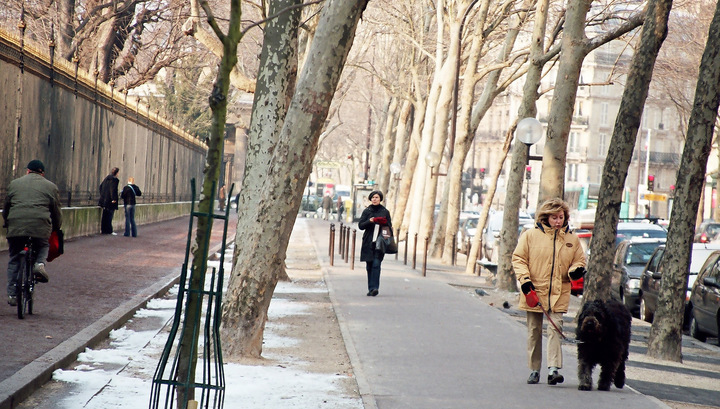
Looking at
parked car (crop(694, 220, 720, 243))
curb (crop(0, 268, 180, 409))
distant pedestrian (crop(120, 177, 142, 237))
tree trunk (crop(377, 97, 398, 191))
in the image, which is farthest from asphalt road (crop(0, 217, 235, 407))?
tree trunk (crop(377, 97, 398, 191))

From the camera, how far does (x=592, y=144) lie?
4045 inches

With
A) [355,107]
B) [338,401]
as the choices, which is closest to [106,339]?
[338,401]

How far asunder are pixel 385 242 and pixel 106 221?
1328 centimetres

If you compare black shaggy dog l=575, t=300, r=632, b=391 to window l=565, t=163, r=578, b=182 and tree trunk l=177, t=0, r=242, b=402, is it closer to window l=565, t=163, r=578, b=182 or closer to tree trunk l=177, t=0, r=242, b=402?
tree trunk l=177, t=0, r=242, b=402

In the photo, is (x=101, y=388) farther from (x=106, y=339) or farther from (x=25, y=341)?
(x=106, y=339)

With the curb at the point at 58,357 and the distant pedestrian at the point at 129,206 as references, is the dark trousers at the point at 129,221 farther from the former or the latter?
the curb at the point at 58,357

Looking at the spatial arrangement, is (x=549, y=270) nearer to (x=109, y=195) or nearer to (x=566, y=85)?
(x=566, y=85)

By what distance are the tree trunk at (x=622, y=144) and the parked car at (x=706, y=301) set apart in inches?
84.2

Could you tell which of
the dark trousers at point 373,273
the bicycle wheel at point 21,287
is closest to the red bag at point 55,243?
the bicycle wheel at point 21,287

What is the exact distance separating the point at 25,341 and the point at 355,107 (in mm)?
78484

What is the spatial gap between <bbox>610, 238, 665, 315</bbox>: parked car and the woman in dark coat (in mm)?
4757

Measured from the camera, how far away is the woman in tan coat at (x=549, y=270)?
880 cm

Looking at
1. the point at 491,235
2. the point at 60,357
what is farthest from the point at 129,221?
the point at 60,357

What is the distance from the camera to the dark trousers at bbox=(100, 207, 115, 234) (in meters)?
27.4
